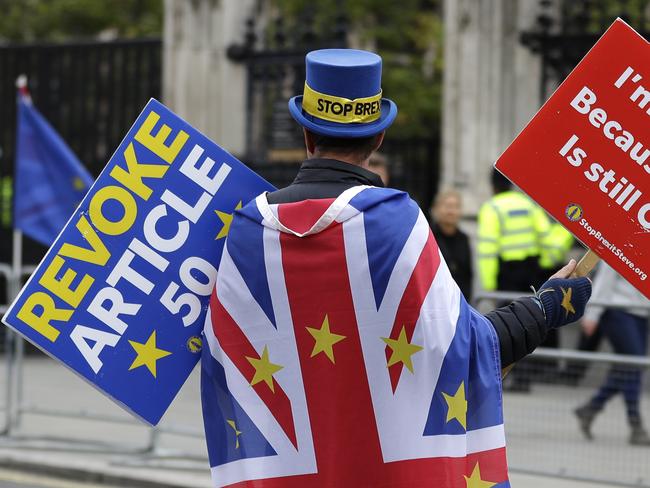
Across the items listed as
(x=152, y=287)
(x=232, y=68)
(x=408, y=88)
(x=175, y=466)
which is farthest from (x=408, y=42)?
(x=152, y=287)

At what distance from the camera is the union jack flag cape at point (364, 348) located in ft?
11.5

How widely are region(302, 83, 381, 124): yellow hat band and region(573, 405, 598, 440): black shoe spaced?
4.91 meters

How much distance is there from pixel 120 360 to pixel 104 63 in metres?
10.8

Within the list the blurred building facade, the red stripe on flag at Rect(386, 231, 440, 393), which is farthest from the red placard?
the blurred building facade

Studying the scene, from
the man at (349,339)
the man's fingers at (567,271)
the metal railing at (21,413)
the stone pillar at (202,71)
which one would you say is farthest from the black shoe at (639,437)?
the stone pillar at (202,71)

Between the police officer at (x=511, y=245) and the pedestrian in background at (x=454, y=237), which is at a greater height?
the pedestrian in background at (x=454, y=237)

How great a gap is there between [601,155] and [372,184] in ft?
2.17

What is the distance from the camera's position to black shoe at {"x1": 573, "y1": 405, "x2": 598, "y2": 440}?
8227 mm

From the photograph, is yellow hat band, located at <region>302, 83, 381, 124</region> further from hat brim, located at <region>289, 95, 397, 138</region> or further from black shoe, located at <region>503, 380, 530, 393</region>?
black shoe, located at <region>503, 380, 530, 393</region>

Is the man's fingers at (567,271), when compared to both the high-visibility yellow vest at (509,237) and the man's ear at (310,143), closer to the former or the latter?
the man's ear at (310,143)

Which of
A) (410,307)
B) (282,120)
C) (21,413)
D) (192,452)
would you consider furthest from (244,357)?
(282,120)

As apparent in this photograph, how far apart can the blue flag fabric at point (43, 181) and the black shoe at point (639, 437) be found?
14.8ft

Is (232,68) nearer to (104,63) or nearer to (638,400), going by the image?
(104,63)

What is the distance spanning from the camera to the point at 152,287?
3.96 metres
